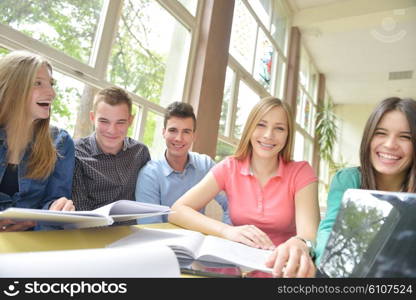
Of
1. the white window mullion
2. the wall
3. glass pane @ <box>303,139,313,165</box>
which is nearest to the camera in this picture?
the white window mullion

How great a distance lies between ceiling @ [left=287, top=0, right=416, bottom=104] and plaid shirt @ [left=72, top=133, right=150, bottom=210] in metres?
3.80

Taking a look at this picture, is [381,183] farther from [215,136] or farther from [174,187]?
[215,136]

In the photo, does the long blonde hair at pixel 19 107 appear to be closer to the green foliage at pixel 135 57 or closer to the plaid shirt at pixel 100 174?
the plaid shirt at pixel 100 174

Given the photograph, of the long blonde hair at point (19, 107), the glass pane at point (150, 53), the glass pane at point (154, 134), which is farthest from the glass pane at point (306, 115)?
the long blonde hair at point (19, 107)

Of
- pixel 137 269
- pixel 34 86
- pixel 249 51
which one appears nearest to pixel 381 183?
pixel 137 269

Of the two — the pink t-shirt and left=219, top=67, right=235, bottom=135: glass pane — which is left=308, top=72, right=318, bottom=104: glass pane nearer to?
left=219, top=67, right=235, bottom=135: glass pane

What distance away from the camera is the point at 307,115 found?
758 cm

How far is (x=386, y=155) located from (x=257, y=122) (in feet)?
1.68

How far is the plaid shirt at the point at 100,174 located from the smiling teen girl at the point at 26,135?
0.20 meters

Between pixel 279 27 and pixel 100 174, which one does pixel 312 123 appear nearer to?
pixel 279 27

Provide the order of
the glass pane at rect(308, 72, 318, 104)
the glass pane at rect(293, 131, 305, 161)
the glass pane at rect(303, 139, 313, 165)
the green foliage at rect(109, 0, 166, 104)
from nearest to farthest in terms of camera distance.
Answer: the green foliage at rect(109, 0, 166, 104)
the glass pane at rect(293, 131, 305, 161)
the glass pane at rect(303, 139, 313, 165)
the glass pane at rect(308, 72, 318, 104)

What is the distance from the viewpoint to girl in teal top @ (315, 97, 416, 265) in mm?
968

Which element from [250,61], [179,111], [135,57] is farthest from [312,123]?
[179,111]

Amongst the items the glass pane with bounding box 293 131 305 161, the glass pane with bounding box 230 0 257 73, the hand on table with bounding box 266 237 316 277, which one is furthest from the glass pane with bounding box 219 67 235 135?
the glass pane with bounding box 293 131 305 161
